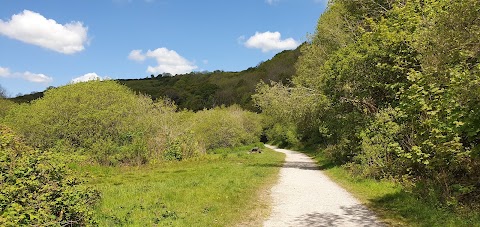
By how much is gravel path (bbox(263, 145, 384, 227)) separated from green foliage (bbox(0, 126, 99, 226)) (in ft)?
16.4

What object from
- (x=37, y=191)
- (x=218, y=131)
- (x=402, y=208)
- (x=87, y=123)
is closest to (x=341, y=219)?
(x=402, y=208)

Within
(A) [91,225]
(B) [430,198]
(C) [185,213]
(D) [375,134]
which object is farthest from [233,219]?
(D) [375,134]

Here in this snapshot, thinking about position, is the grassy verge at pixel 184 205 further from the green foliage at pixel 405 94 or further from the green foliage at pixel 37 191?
the green foliage at pixel 405 94

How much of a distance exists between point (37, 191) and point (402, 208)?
33.7ft

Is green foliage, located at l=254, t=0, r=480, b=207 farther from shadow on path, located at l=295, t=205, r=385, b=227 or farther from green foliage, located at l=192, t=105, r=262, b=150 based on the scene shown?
green foliage, located at l=192, t=105, r=262, b=150

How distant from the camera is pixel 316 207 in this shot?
12562 mm

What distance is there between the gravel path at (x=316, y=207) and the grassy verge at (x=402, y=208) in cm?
52

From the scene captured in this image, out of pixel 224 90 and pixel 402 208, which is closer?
pixel 402 208

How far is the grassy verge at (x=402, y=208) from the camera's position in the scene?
9798 mm

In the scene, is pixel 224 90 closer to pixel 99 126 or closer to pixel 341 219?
pixel 99 126

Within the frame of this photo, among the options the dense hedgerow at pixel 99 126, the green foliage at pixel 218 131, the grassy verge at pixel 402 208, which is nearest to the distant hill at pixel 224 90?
the green foliage at pixel 218 131

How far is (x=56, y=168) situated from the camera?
26.1 ft

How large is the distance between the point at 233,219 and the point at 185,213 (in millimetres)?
1421

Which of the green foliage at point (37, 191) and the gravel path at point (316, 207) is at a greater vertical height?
the green foliage at point (37, 191)
